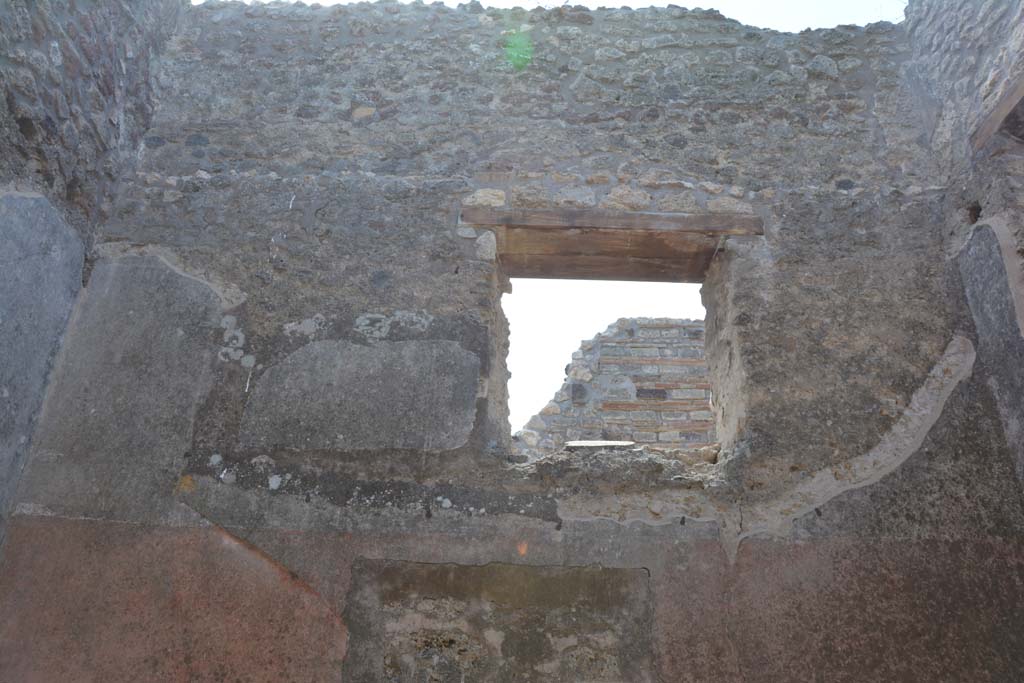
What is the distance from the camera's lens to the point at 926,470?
2479 millimetres

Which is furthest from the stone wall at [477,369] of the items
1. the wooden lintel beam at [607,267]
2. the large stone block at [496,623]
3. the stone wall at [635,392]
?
the stone wall at [635,392]

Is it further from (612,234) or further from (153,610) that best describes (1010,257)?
(153,610)

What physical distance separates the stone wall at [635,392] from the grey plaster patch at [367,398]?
3.02 metres

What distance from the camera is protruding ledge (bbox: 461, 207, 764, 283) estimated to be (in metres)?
3.03

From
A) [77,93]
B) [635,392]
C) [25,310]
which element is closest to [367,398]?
[25,310]

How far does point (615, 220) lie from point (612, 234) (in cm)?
6

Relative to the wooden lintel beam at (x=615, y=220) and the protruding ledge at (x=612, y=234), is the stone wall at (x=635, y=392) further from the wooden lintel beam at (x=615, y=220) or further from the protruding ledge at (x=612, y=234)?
the wooden lintel beam at (x=615, y=220)

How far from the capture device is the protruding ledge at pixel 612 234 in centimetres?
303

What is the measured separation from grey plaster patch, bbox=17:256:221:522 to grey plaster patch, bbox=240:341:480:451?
0.30 meters

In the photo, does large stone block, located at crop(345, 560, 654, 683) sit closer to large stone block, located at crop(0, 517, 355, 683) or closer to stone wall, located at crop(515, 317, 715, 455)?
large stone block, located at crop(0, 517, 355, 683)

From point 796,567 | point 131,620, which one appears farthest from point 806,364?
point 131,620

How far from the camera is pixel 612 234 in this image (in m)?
3.07

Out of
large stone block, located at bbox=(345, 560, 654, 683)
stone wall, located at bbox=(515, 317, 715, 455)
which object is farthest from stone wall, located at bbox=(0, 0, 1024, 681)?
stone wall, located at bbox=(515, 317, 715, 455)

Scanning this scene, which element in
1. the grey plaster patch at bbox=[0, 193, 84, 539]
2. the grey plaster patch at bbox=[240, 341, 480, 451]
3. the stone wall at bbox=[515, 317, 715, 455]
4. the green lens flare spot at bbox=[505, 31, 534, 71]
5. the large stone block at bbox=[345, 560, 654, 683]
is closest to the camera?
the large stone block at bbox=[345, 560, 654, 683]
